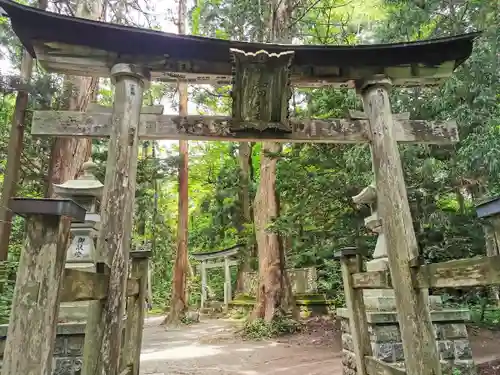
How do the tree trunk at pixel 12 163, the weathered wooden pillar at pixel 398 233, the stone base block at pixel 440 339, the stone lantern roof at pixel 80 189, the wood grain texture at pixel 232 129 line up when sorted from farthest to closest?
the tree trunk at pixel 12 163 < the stone lantern roof at pixel 80 189 < the stone base block at pixel 440 339 < the wood grain texture at pixel 232 129 < the weathered wooden pillar at pixel 398 233

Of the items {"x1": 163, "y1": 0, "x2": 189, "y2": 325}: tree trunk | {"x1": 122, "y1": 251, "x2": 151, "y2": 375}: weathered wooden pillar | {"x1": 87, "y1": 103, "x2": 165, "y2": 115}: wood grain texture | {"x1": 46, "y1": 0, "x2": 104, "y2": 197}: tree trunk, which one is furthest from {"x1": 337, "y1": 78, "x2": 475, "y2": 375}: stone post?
{"x1": 163, "y1": 0, "x2": 189, "y2": 325}: tree trunk

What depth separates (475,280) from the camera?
2484 millimetres

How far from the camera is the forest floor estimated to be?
6.21 m

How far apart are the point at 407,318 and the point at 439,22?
22.6 feet

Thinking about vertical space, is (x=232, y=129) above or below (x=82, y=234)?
above

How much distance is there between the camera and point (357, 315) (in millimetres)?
3945

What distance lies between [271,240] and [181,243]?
466 centimetres

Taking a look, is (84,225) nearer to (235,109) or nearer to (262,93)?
(235,109)

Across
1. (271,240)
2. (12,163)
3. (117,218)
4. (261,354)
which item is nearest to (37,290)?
(117,218)

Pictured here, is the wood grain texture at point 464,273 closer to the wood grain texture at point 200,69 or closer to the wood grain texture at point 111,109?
the wood grain texture at point 200,69

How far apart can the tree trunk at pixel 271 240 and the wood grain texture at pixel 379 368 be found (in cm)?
546

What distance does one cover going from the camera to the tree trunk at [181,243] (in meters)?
13.0

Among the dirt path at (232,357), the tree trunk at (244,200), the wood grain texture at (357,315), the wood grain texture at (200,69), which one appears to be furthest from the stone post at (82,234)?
the tree trunk at (244,200)

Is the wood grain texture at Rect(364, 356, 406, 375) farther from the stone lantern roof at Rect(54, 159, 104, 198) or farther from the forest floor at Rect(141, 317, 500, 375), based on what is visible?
the stone lantern roof at Rect(54, 159, 104, 198)
